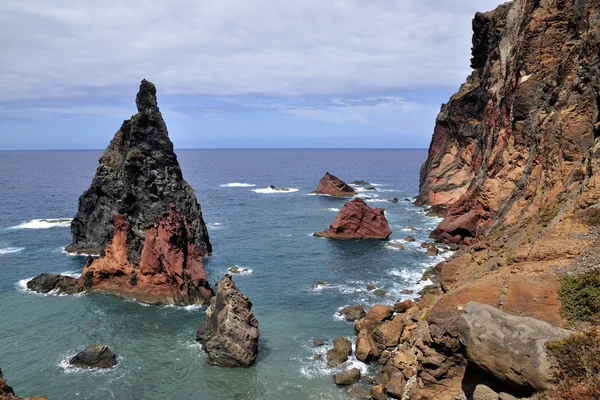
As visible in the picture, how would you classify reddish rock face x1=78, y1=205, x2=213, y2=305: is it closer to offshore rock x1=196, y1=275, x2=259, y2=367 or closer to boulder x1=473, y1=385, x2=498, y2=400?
offshore rock x1=196, y1=275, x2=259, y2=367

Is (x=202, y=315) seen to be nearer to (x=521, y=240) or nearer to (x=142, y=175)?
(x=142, y=175)

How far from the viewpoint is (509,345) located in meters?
16.8

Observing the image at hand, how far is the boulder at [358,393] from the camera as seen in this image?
108ft

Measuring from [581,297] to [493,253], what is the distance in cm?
963

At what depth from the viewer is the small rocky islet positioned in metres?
17.5

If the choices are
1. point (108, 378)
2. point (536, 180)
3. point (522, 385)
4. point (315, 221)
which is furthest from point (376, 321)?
point (315, 221)

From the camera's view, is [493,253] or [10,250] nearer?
[493,253]

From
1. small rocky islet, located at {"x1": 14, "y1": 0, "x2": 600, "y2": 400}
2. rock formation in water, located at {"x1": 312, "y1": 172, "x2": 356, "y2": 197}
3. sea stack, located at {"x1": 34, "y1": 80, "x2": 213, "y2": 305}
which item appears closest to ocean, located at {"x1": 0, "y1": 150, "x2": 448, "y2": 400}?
small rocky islet, located at {"x1": 14, "y1": 0, "x2": 600, "y2": 400}

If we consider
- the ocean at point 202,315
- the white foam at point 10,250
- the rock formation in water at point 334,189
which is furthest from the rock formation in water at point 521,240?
the rock formation in water at point 334,189

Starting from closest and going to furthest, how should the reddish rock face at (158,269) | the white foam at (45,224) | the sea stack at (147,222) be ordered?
the reddish rock face at (158,269) < the sea stack at (147,222) < the white foam at (45,224)

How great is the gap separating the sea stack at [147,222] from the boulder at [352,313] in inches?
648

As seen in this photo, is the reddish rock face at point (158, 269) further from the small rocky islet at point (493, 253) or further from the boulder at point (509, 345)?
the boulder at point (509, 345)

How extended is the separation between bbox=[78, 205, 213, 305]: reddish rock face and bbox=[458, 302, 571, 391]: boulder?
39.8 m

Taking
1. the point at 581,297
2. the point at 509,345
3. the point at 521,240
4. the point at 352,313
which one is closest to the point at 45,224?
the point at 352,313
